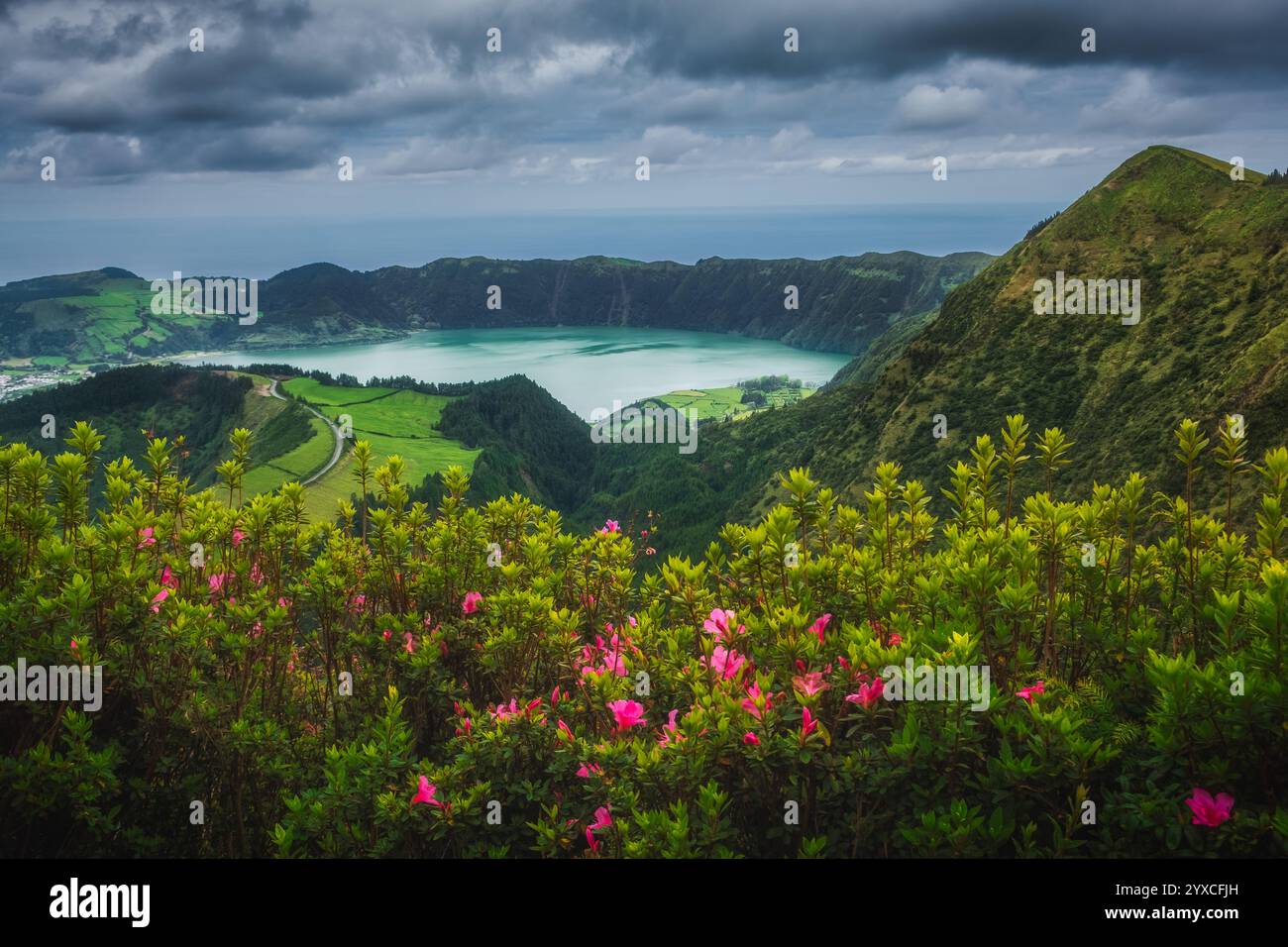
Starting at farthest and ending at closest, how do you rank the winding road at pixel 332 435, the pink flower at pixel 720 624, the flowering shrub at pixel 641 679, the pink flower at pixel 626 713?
the winding road at pixel 332 435, the pink flower at pixel 720 624, the pink flower at pixel 626 713, the flowering shrub at pixel 641 679

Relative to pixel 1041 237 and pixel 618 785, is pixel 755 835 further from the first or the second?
pixel 1041 237

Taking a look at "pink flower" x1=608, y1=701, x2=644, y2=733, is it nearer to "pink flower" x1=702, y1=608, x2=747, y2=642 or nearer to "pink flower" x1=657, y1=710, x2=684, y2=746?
"pink flower" x1=657, y1=710, x2=684, y2=746

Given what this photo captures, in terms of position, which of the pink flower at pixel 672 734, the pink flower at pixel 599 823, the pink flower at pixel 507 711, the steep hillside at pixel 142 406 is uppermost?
the steep hillside at pixel 142 406

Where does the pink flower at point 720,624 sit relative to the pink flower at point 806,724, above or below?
above

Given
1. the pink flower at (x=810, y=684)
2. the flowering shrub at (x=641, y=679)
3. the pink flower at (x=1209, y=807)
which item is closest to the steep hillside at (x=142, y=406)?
the flowering shrub at (x=641, y=679)

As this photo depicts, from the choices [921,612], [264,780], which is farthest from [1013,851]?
[264,780]

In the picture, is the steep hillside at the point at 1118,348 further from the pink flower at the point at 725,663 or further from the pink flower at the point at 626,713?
the pink flower at the point at 626,713

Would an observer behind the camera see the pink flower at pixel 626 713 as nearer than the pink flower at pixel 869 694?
No
